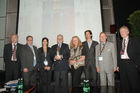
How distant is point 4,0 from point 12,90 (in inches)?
162

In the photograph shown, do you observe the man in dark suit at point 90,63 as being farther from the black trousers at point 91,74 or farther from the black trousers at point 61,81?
the black trousers at point 61,81

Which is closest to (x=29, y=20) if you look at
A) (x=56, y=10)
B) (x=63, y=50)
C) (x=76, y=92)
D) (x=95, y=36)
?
(x=56, y=10)

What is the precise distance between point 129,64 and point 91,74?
904 mm

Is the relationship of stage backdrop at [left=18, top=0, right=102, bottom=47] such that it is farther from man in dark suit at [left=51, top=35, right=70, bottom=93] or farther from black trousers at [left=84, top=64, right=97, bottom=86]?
black trousers at [left=84, top=64, right=97, bottom=86]

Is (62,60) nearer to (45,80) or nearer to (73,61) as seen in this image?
(73,61)

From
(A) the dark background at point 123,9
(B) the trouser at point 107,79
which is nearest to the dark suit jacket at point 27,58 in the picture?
(B) the trouser at point 107,79

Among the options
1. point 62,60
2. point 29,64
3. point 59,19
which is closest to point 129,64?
point 62,60

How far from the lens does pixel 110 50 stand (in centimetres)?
259

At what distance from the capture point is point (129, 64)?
2238mm

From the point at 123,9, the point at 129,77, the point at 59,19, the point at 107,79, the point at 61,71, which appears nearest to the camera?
the point at 129,77

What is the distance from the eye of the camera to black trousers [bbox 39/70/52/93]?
2890 millimetres

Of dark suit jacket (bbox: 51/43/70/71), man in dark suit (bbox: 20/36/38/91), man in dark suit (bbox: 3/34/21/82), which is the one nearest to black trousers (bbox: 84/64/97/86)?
dark suit jacket (bbox: 51/43/70/71)

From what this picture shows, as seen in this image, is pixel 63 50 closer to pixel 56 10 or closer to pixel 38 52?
pixel 38 52

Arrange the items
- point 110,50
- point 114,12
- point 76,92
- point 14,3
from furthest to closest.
→ point 14,3, point 114,12, point 110,50, point 76,92
